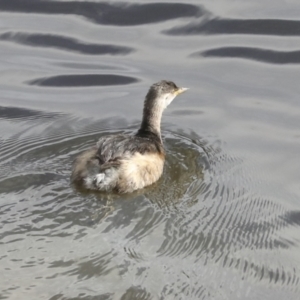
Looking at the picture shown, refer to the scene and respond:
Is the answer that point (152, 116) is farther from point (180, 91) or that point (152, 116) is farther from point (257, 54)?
point (257, 54)

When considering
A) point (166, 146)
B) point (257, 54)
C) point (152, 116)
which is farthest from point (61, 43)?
point (166, 146)

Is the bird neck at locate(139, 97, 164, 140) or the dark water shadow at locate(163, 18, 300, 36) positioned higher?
the dark water shadow at locate(163, 18, 300, 36)

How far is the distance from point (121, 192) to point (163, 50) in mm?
3214

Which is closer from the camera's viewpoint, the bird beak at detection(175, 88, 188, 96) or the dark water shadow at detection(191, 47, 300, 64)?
the bird beak at detection(175, 88, 188, 96)

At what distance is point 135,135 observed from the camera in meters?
8.14

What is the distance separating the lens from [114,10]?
10.7 meters

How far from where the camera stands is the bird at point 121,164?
7129mm

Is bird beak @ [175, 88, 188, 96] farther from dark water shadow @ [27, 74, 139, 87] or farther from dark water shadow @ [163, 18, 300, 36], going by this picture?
dark water shadow @ [163, 18, 300, 36]

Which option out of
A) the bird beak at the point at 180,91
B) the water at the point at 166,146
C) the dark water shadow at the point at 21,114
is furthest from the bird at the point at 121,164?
the dark water shadow at the point at 21,114

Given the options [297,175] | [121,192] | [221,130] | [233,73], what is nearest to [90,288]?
[121,192]

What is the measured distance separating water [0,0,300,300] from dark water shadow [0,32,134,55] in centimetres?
2

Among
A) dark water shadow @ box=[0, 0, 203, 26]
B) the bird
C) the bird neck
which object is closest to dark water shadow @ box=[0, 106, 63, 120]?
the bird neck

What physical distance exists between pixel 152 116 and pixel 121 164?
1111 millimetres

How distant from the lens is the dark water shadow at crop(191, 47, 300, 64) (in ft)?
32.1
